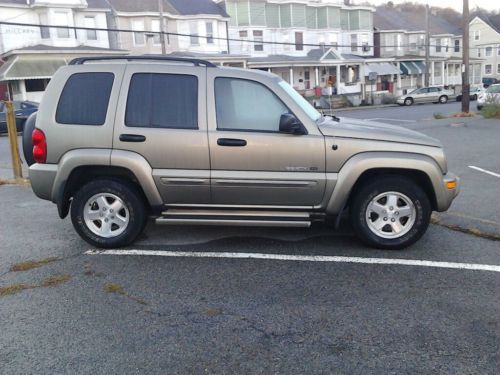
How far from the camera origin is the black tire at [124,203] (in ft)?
16.8

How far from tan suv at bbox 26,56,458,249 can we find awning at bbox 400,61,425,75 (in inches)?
2028

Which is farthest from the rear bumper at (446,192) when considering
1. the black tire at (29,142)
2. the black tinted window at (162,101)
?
the black tire at (29,142)

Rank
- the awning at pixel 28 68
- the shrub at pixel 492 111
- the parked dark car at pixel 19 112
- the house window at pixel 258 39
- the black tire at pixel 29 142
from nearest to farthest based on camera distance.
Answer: the black tire at pixel 29 142, the shrub at pixel 492 111, the parked dark car at pixel 19 112, the awning at pixel 28 68, the house window at pixel 258 39

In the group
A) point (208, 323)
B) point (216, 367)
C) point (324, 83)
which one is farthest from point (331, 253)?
point (324, 83)

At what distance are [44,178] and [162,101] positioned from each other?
1.48 metres

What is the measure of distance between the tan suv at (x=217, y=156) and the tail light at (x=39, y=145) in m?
0.01

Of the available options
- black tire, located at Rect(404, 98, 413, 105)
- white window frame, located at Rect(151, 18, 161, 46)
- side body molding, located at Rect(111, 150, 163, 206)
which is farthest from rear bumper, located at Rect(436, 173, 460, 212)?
black tire, located at Rect(404, 98, 413, 105)

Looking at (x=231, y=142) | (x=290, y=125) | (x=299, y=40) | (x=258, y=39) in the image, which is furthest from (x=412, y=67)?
(x=231, y=142)

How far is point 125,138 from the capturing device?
497cm

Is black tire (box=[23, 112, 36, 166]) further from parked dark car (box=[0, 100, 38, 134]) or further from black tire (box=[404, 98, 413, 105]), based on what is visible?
black tire (box=[404, 98, 413, 105])

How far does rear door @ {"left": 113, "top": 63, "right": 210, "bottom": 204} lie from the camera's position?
195 inches

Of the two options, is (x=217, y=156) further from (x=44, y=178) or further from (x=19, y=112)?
(x=19, y=112)

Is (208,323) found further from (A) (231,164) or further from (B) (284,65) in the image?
(B) (284,65)

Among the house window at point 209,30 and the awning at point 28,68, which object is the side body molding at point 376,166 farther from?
the house window at point 209,30
